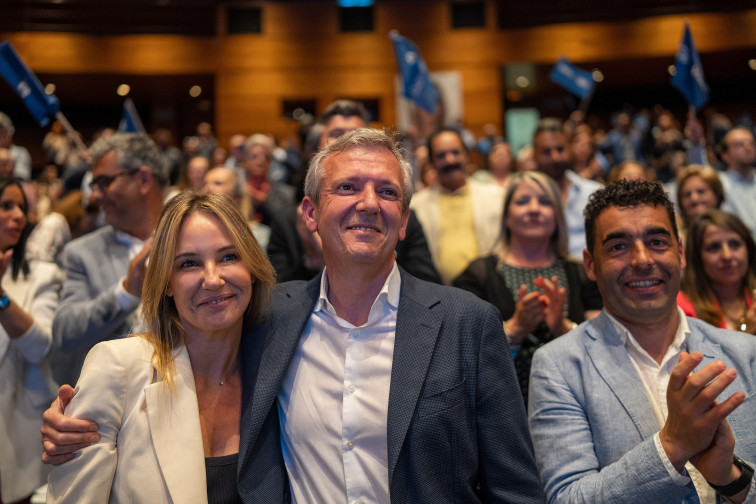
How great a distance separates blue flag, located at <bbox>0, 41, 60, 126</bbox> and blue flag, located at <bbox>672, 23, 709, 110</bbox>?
454 centimetres

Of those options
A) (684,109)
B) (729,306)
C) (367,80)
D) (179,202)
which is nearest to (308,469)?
(179,202)

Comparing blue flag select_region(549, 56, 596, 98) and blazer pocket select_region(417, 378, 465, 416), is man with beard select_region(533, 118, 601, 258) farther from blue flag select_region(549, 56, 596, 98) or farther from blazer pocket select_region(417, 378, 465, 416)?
blue flag select_region(549, 56, 596, 98)

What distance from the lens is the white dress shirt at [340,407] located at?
1.74 metres

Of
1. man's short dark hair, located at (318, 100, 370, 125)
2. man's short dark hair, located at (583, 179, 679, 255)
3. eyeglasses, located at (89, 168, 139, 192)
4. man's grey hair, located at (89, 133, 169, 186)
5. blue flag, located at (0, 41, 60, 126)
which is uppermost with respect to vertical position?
blue flag, located at (0, 41, 60, 126)

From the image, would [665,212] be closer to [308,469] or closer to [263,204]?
[308,469]

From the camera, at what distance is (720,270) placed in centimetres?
283

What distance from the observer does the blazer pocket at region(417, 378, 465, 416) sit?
1.72m

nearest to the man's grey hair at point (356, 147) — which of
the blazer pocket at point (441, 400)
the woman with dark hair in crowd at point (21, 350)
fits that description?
the blazer pocket at point (441, 400)

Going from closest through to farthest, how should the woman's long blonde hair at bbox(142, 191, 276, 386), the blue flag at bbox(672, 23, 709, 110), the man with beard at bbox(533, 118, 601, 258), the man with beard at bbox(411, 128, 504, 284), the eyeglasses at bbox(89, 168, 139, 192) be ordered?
1. the woman's long blonde hair at bbox(142, 191, 276, 386)
2. the eyeglasses at bbox(89, 168, 139, 192)
3. the man with beard at bbox(411, 128, 504, 284)
4. the man with beard at bbox(533, 118, 601, 258)
5. the blue flag at bbox(672, 23, 709, 110)

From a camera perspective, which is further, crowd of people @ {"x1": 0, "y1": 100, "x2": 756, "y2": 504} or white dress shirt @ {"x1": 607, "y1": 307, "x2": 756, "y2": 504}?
white dress shirt @ {"x1": 607, "y1": 307, "x2": 756, "y2": 504}

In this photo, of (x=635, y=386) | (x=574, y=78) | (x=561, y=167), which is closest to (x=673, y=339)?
(x=635, y=386)

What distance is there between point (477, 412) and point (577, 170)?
4.18 m

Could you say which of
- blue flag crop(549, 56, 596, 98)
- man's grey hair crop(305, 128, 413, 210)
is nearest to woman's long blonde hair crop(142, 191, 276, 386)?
man's grey hair crop(305, 128, 413, 210)

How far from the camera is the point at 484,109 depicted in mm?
11477
